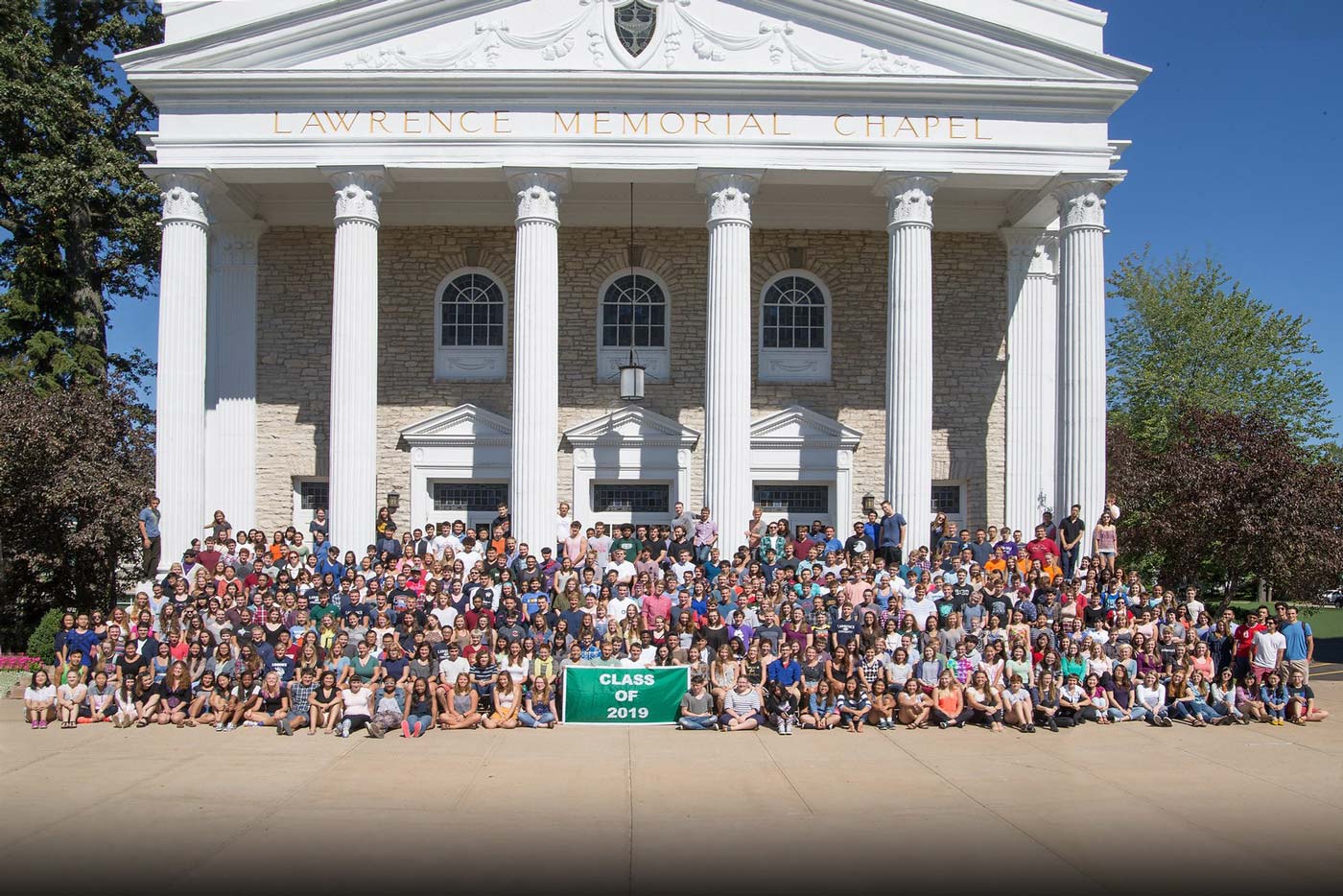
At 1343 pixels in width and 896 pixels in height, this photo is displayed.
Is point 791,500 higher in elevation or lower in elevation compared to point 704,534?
higher

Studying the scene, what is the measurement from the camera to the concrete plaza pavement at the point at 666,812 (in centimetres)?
789

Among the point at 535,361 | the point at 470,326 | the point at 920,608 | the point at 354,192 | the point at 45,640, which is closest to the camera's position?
the point at 920,608

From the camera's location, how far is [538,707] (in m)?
14.1

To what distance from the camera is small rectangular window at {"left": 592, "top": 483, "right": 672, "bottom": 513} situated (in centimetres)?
2316

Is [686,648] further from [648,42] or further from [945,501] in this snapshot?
[648,42]

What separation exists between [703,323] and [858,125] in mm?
5301

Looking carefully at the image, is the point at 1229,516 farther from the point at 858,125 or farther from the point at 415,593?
the point at 415,593

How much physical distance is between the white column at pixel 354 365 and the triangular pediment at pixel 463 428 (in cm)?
307

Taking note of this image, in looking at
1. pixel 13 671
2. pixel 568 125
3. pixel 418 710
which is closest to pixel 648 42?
pixel 568 125

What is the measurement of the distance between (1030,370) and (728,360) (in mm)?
6507

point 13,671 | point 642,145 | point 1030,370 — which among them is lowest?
point 13,671

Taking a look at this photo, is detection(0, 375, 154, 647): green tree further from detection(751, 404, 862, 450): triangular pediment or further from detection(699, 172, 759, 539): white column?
detection(751, 404, 862, 450): triangular pediment

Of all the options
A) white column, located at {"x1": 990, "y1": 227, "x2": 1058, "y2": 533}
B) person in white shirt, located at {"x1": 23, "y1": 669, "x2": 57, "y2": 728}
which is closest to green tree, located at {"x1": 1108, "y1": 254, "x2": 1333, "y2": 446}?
white column, located at {"x1": 990, "y1": 227, "x2": 1058, "y2": 533}

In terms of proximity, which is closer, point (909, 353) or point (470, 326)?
point (909, 353)
